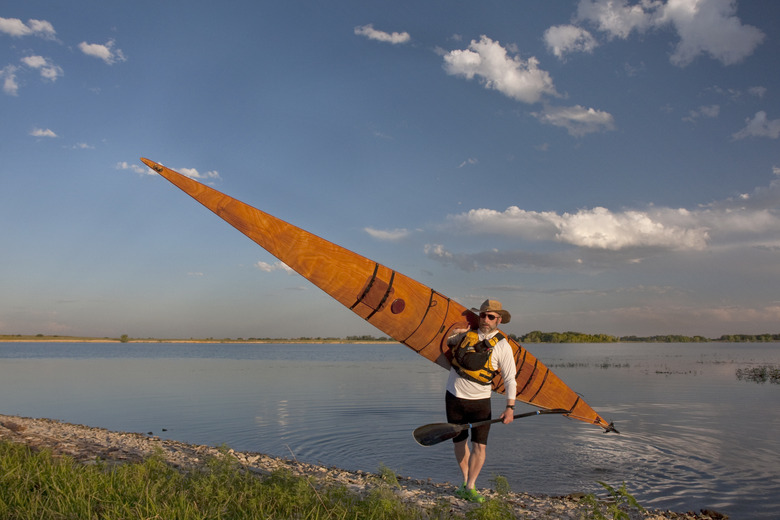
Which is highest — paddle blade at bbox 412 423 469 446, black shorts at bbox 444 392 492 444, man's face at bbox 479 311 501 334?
man's face at bbox 479 311 501 334

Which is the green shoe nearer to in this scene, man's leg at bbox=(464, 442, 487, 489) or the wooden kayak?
man's leg at bbox=(464, 442, 487, 489)

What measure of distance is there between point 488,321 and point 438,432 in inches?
50.2

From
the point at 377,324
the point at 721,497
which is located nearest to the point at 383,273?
the point at 377,324

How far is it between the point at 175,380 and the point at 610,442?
1949 centimetres

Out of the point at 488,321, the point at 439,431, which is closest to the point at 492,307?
the point at 488,321

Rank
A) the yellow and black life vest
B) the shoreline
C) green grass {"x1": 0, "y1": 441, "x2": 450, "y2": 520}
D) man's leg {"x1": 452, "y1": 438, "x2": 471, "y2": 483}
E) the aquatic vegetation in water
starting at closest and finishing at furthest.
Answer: green grass {"x1": 0, "y1": 441, "x2": 450, "y2": 520} → the yellow and black life vest → the shoreline → man's leg {"x1": 452, "y1": 438, "x2": 471, "y2": 483} → the aquatic vegetation in water

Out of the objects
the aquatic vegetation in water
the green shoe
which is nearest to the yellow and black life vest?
the green shoe

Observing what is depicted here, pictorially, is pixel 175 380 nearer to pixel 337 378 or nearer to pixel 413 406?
pixel 337 378

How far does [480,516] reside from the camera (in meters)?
4.28

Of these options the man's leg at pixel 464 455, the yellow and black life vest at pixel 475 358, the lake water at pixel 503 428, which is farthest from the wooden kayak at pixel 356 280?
the lake water at pixel 503 428

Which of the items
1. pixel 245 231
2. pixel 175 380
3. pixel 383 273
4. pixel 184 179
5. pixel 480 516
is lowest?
pixel 175 380

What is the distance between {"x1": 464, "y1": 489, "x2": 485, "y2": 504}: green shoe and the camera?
17.1 feet

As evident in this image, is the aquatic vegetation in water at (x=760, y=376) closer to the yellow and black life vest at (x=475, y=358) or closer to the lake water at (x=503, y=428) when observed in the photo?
the lake water at (x=503, y=428)

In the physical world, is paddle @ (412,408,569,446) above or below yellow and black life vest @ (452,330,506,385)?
below
